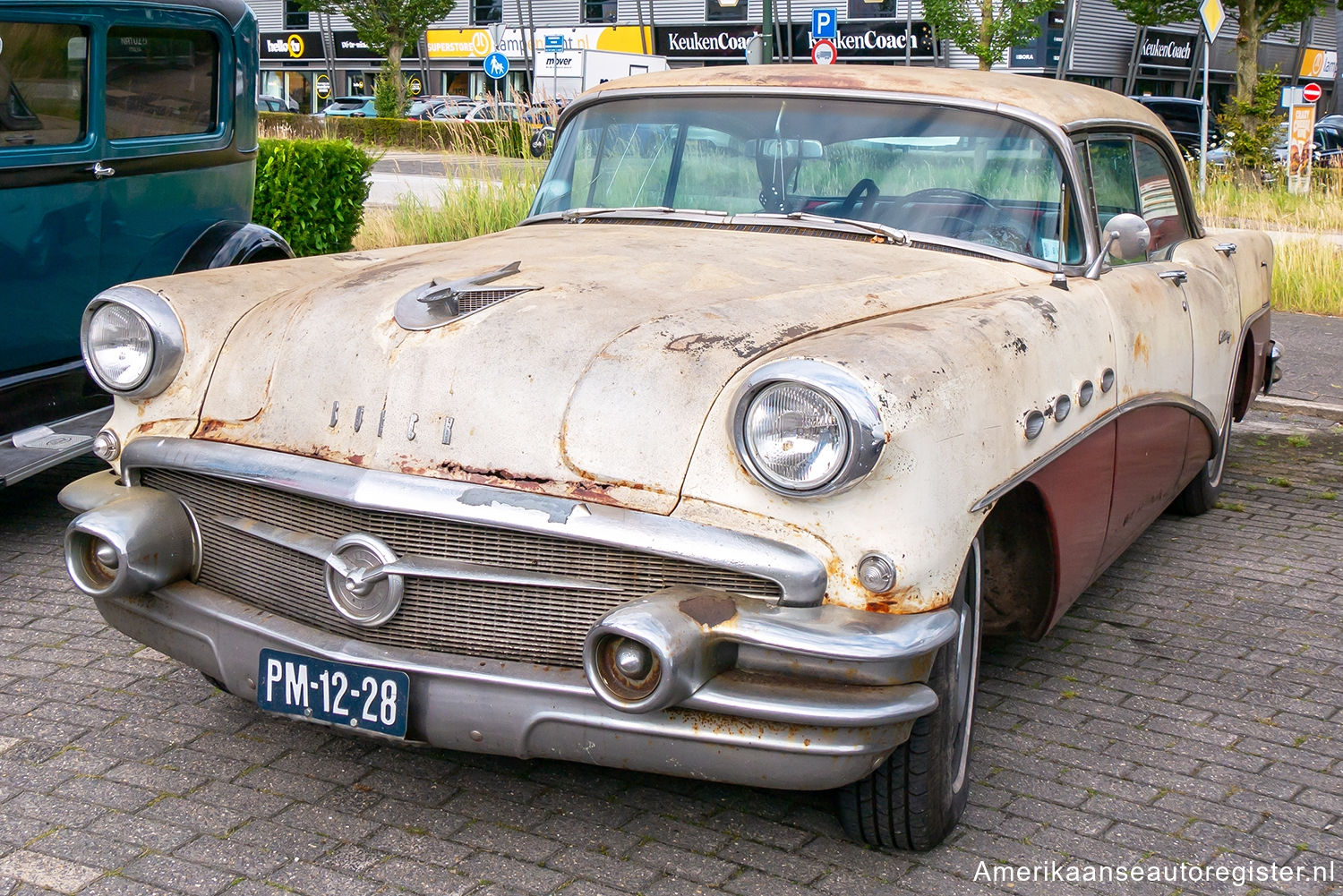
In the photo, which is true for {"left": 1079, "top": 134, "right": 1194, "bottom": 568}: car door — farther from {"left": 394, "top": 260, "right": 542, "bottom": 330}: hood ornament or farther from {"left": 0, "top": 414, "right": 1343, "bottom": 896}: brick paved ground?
{"left": 394, "top": 260, "right": 542, "bottom": 330}: hood ornament

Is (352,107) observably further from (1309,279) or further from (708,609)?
(708,609)

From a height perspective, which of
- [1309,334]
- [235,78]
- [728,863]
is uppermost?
[235,78]

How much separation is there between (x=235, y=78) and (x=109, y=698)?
3.48 m

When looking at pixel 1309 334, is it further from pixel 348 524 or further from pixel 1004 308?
pixel 348 524

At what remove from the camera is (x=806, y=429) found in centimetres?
246

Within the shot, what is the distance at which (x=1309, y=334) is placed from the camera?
9078 millimetres

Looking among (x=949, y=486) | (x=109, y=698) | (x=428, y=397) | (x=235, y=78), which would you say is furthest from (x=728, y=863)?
(x=235, y=78)

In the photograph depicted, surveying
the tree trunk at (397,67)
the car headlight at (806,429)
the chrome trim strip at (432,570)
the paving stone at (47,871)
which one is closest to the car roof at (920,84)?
the car headlight at (806,429)

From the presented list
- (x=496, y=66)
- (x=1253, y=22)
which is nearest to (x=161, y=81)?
(x=496, y=66)

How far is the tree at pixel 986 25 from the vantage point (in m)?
27.4

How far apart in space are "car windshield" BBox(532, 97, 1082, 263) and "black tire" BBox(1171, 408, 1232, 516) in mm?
1943

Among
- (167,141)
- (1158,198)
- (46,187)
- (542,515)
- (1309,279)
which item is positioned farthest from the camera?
(1309,279)

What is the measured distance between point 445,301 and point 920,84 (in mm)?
1699

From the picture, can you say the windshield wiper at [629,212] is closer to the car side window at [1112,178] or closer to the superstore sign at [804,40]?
the car side window at [1112,178]
